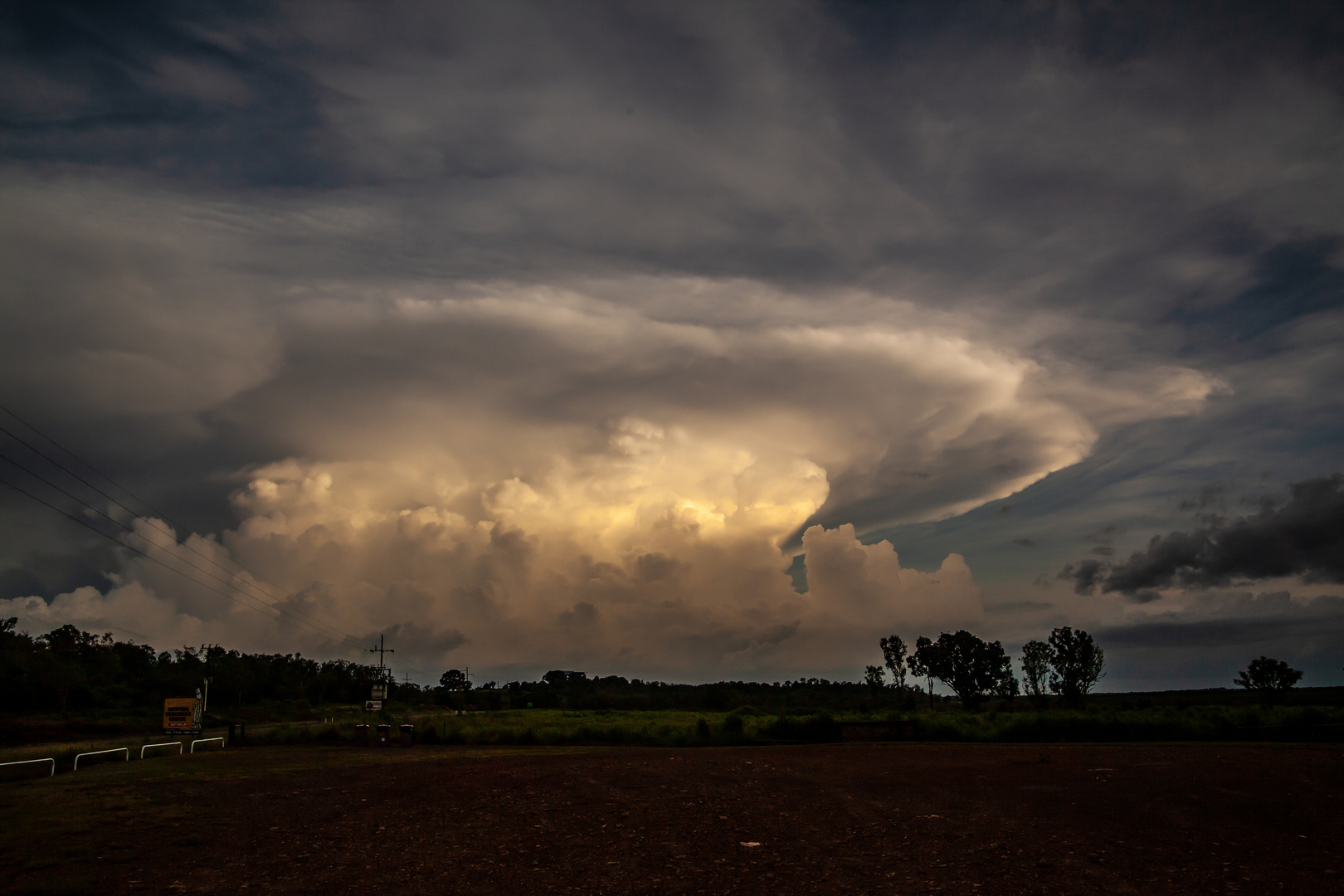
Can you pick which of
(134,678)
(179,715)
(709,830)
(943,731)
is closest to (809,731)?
(943,731)

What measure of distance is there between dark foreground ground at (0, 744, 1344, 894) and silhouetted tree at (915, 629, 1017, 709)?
7362cm

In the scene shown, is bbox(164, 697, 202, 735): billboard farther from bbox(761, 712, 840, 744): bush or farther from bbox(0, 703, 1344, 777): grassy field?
bbox(761, 712, 840, 744): bush

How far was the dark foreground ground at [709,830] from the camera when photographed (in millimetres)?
12891

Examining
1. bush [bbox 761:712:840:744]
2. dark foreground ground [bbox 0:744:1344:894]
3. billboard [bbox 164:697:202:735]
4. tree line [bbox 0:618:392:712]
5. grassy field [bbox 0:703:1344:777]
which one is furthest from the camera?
tree line [bbox 0:618:392:712]

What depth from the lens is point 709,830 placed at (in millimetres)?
16594

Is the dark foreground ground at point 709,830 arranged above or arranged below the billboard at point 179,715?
above

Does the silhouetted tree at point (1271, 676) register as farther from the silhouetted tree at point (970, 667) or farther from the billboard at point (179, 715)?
the billboard at point (179, 715)

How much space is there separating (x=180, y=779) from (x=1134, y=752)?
111ft

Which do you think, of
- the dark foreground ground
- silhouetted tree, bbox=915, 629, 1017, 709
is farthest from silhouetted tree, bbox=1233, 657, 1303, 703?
the dark foreground ground

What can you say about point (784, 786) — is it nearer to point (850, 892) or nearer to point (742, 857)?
point (742, 857)

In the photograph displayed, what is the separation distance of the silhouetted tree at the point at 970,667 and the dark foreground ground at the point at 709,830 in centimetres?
7362

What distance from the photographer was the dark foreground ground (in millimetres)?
12891

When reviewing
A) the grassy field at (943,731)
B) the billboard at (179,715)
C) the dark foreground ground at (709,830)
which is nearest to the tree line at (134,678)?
the billboard at (179,715)

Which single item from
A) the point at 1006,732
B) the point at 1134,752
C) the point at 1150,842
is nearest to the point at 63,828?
the point at 1150,842
